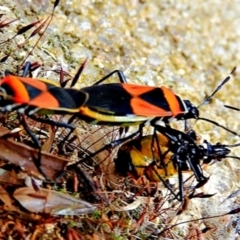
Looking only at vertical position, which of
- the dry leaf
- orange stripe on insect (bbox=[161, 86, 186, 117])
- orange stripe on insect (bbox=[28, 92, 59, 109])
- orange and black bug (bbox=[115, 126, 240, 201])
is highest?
orange stripe on insect (bbox=[161, 86, 186, 117])

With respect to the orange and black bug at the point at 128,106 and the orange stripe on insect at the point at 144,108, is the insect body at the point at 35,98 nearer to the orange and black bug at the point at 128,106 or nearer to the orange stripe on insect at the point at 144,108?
the orange and black bug at the point at 128,106

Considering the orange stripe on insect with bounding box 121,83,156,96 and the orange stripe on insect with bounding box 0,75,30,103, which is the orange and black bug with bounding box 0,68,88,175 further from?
the orange stripe on insect with bounding box 121,83,156,96

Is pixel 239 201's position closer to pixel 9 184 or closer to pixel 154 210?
pixel 154 210

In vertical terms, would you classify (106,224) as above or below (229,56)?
below

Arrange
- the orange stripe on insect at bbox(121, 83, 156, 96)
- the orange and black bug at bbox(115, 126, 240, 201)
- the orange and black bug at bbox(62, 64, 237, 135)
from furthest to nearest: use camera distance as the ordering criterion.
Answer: the orange and black bug at bbox(115, 126, 240, 201) → the orange stripe on insect at bbox(121, 83, 156, 96) → the orange and black bug at bbox(62, 64, 237, 135)

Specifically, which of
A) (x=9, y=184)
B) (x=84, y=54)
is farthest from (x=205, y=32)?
(x=9, y=184)

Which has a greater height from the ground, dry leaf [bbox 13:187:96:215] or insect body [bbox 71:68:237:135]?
insect body [bbox 71:68:237:135]

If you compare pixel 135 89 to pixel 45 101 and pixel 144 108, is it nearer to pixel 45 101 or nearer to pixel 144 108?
pixel 144 108

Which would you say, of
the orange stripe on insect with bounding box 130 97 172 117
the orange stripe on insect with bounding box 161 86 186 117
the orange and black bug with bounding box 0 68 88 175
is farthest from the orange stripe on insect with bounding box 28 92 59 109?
the orange stripe on insect with bounding box 161 86 186 117

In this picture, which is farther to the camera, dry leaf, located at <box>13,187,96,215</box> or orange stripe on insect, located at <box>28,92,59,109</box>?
dry leaf, located at <box>13,187,96,215</box>
